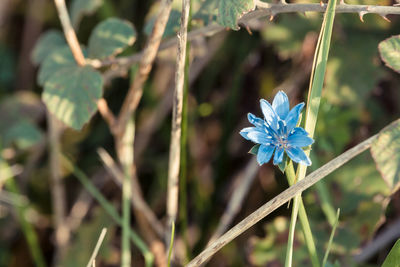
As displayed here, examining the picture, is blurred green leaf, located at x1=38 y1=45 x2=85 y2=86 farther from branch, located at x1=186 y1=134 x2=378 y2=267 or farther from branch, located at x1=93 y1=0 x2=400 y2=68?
branch, located at x1=186 y1=134 x2=378 y2=267

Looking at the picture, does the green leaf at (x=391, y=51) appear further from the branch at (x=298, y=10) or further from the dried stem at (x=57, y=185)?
the dried stem at (x=57, y=185)

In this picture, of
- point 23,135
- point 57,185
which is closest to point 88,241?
point 57,185

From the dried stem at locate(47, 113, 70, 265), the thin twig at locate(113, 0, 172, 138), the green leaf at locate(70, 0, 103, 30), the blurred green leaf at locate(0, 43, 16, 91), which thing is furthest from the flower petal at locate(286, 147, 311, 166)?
the blurred green leaf at locate(0, 43, 16, 91)

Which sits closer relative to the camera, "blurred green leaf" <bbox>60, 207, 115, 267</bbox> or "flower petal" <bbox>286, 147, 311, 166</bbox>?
"flower petal" <bbox>286, 147, 311, 166</bbox>

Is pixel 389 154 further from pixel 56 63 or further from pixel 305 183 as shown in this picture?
pixel 56 63

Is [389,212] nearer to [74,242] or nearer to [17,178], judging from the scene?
[74,242]

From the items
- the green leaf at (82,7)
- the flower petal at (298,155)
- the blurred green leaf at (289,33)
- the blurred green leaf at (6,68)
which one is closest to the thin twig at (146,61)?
the green leaf at (82,7)
